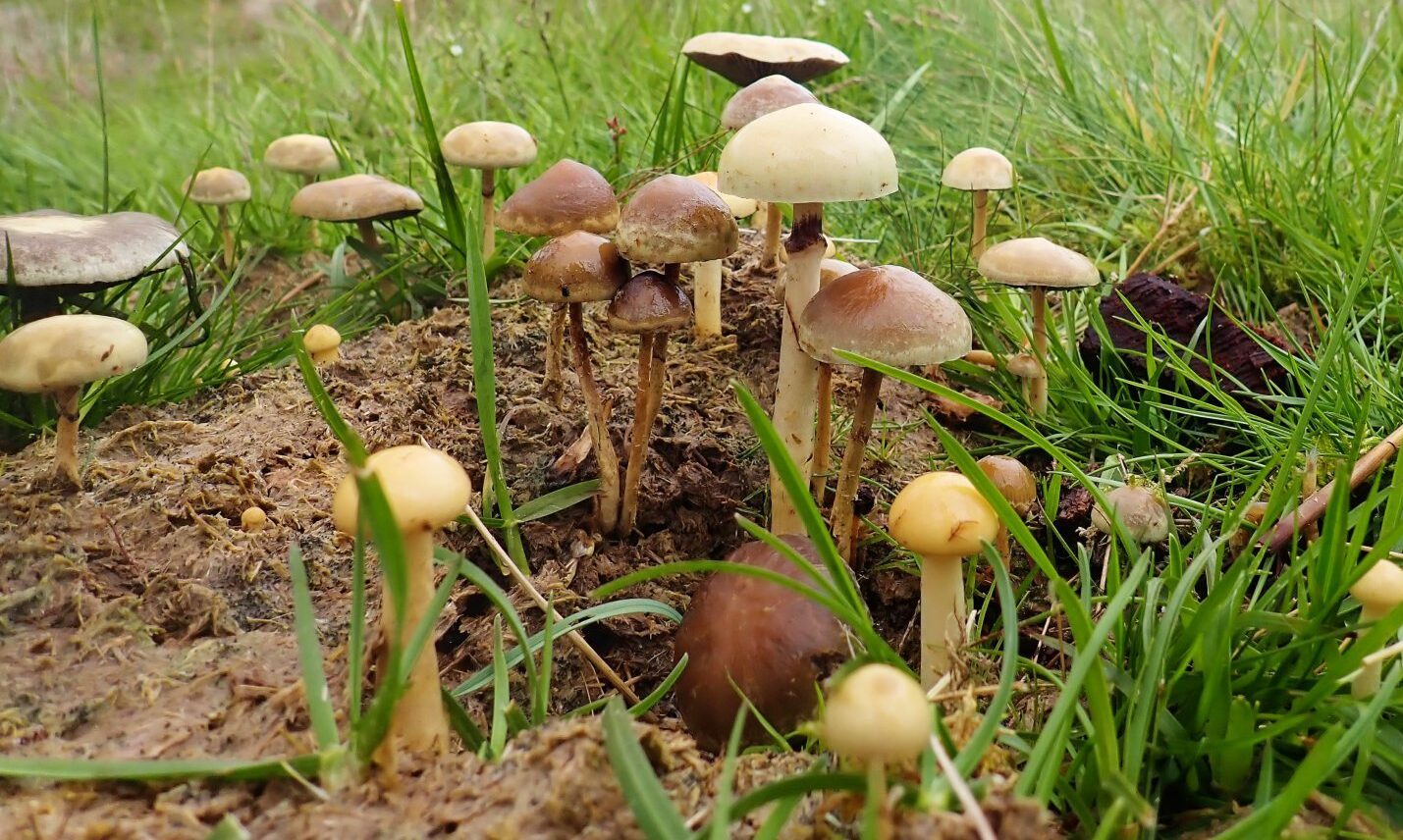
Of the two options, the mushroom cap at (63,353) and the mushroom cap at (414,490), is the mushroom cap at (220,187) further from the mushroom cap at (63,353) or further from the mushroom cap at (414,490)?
the mushroom cap at (414,490)

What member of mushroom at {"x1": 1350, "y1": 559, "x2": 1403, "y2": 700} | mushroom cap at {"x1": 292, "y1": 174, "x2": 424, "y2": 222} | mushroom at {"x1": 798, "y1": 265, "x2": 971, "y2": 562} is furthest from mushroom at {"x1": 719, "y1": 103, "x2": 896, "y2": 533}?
mushroom cap at {"x1": 292, "y1": 174, "x2": 424, "y2": 222}

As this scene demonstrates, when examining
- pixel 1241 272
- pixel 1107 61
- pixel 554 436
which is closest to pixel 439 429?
pixel 554 436

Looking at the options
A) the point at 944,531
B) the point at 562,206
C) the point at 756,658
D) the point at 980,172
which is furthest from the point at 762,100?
the point at 756,658

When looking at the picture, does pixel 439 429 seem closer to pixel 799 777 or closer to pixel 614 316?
pixel 614 316

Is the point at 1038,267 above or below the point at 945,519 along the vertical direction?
above

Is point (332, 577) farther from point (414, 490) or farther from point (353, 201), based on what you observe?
point (353, 201)

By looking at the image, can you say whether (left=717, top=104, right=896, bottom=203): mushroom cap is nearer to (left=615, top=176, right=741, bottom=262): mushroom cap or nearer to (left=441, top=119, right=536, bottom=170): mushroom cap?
(left=615, top=176, right=741, bottom=262): mushroom cap

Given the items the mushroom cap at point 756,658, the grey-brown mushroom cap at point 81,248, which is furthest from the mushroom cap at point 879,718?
the grey-brown mushroom cap at point 81,248
